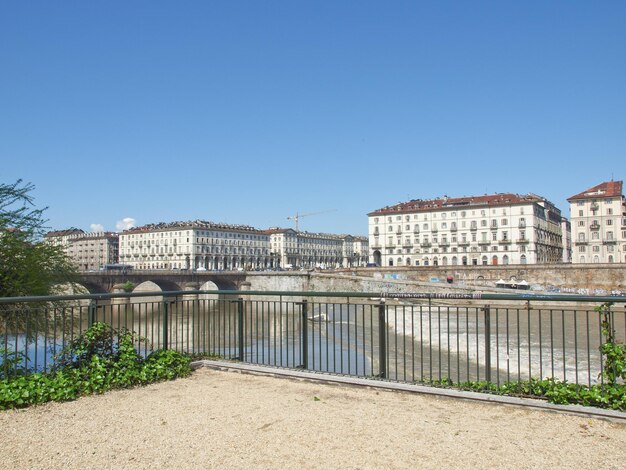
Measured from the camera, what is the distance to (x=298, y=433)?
18.1ft

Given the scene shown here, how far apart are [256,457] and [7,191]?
25.3 ft

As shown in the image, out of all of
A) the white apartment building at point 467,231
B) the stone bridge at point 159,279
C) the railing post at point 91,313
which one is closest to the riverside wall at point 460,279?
the stone bridge at point 159,279

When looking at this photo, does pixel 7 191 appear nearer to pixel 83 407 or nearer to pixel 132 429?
pixel 83 407

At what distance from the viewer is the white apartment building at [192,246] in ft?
490

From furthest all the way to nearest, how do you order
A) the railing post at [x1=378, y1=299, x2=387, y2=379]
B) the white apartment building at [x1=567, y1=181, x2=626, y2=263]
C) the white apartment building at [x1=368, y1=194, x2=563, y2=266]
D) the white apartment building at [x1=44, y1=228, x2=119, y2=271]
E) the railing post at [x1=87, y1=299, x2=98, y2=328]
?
the white apartment building at [x1=44, y1=228, x2=119, y2=271]
the white apartment building at [x1=368, y1=194, x2=563, y2=266]
the white apartment building at [x1=567, y1=181, x2=626, y2=263]
the railing post at [x1=87, y1=299, x2=98, y2=328]
the railing post at [x1=378, y1=299, x2=387, y2=379]

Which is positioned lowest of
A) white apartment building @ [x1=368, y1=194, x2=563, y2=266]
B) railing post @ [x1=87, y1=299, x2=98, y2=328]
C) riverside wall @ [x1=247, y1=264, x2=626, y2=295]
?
riverside wall @ [x1=247, y1=264, x2=626, y2=295]

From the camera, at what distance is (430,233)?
10938cm

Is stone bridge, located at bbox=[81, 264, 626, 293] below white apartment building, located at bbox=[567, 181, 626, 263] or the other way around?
below

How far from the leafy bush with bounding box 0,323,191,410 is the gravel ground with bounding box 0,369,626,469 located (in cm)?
30

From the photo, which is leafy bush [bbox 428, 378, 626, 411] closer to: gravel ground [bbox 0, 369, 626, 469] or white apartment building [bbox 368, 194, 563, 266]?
gravel ground [bbox 0, 369, 626, 469]

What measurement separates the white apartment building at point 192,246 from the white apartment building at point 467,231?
51.6m

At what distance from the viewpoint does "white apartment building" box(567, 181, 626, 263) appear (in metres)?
92.0

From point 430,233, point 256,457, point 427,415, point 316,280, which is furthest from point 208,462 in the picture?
point 430,233

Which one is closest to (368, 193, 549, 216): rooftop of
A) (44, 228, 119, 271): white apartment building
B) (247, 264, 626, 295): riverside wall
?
(247, 264, 626, 295): riverside wall
